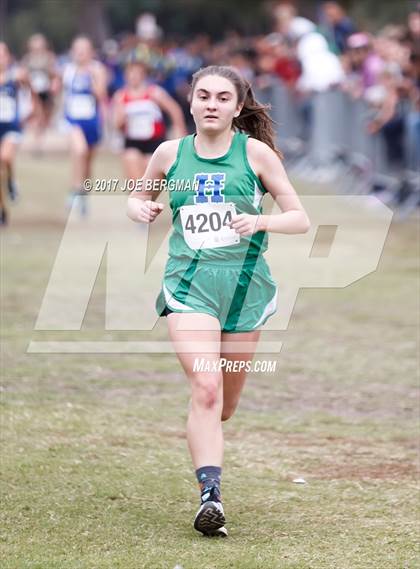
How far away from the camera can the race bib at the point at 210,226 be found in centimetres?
579

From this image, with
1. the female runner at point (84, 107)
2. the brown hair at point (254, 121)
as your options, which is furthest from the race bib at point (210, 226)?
the female runner at point (84, 107)

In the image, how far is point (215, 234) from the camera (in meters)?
5.80

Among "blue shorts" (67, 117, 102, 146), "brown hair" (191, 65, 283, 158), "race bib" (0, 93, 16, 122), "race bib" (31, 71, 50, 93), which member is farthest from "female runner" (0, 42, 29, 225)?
"race bib" (31, 71, 50, 93)

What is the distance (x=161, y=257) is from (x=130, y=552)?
978 cm

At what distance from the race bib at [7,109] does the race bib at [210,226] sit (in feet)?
39.4

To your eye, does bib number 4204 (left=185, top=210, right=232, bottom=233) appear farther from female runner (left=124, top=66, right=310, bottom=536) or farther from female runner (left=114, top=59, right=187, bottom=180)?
female runner (left=114, top=59, right=187, bottom=180)

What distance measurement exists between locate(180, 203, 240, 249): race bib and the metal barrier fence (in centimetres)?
867

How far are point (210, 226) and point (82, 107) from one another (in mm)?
13760

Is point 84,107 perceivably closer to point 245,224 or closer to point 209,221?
point 209,221

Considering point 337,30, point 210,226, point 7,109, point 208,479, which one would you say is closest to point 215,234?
point 210,226

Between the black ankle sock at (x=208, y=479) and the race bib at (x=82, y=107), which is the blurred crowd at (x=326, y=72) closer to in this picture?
the race bib at (x=82, y=107)

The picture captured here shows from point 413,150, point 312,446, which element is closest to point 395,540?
point 312,446

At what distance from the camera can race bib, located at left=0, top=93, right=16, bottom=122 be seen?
17.5 meters

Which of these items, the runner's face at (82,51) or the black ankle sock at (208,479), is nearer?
the black ankle sock at (208,479)
